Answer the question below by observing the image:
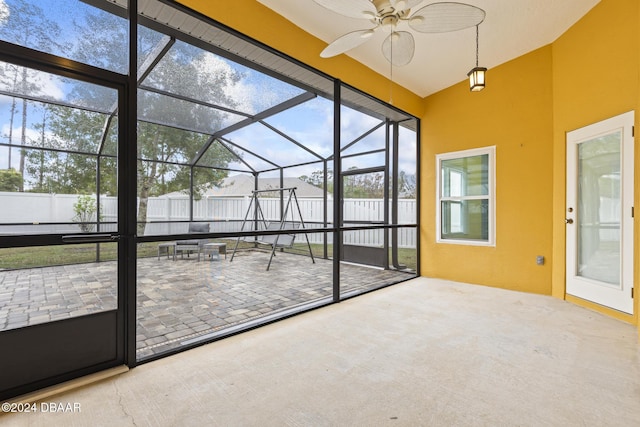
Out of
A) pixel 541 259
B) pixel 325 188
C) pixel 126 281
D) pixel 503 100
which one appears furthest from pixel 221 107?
pixel 541 259

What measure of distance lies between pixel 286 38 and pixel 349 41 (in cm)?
90

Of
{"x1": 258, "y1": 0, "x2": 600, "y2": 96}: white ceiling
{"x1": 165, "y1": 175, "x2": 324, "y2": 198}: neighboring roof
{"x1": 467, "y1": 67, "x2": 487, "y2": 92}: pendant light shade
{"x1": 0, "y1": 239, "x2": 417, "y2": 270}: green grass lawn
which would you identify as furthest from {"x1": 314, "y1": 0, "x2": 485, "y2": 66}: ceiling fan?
{"x1": 165, "y1": 175, "x2": 324, "y2": 198}: neighboring roof

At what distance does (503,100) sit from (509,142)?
586 millimetres

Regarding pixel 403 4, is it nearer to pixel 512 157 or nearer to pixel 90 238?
pixel 90 238

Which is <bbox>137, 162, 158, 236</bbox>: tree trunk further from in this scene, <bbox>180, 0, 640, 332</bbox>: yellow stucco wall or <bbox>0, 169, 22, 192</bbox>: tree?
<bbox>180, 0, 640, 332</bbox>: yellow stucco wall

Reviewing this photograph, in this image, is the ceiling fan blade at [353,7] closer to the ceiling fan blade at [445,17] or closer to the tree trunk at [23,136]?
the ceiling fan blade at [445,17]

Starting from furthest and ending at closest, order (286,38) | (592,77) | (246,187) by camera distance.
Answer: (246,187) → (592,77) → (286,38)

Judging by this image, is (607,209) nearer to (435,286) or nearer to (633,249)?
(633,249)

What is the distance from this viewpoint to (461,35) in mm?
3264

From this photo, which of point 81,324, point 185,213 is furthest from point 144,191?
point 81,324

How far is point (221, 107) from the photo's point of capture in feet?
15.4

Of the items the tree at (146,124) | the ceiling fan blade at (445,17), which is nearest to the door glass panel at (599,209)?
the ceiling fan blade at (445,17)

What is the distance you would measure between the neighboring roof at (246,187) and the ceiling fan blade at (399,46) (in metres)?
4.33

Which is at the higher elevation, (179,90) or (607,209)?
(179,90)
